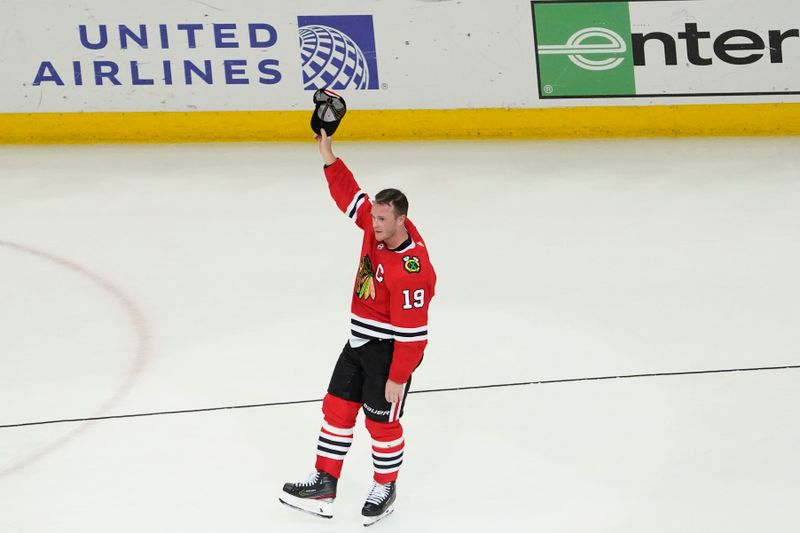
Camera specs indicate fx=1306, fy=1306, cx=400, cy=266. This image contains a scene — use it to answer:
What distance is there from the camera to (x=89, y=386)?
19.2 ft

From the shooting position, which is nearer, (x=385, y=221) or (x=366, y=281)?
(x=385, y=221)

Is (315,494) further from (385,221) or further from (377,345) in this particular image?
(385,221)

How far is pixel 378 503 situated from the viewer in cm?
474

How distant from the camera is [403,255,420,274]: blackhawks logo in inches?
174

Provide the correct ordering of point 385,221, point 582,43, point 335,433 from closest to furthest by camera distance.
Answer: point 385,221, point 335,433, point 582,43

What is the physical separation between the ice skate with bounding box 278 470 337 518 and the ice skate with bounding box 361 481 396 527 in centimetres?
13

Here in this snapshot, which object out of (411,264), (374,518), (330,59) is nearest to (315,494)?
(374,518)

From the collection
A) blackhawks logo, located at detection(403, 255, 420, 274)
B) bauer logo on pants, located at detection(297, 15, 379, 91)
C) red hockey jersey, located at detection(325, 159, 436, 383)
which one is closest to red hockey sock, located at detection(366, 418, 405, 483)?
red hockey jersey, located at detection(325, 159, 436, 383)

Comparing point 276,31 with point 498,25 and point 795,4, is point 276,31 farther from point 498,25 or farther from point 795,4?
point 795,4

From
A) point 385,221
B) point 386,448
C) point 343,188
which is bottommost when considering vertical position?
point 386,448

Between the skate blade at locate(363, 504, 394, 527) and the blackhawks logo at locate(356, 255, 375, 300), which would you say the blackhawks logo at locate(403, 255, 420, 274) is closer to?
the blackhawks logo at locate(356, 255, 375, 300)

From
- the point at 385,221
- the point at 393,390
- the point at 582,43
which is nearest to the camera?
the point at 385,221

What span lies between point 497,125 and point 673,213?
173 cm

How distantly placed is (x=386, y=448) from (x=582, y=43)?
4986mm
